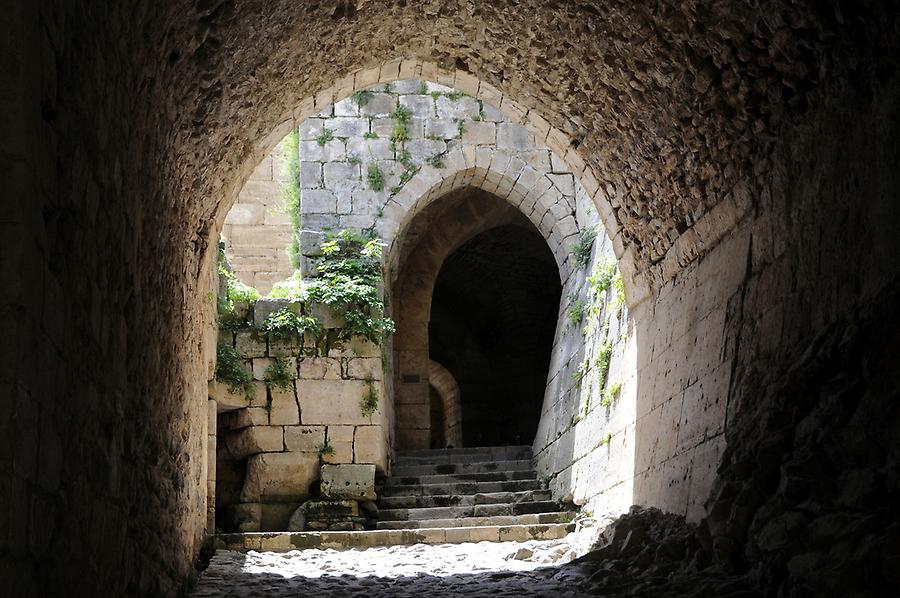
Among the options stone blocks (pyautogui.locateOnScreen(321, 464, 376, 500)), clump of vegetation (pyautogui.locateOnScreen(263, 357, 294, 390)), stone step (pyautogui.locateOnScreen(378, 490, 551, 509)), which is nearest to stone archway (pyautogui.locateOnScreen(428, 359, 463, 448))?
stone step (pyautogui.locateOnScreen(378, 490, 551, 509))

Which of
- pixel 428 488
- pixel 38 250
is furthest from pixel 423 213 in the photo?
pixel 38 250

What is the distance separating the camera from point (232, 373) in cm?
955

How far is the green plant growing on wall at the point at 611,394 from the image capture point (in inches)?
305

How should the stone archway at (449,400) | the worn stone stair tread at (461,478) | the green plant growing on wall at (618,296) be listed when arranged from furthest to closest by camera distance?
the stone archway at (449,400), the worn stone stair tread at (461,478), the green plant growing on wall at (618,296)

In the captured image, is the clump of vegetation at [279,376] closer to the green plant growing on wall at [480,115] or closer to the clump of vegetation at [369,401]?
the clump of vegetation at [369,401]

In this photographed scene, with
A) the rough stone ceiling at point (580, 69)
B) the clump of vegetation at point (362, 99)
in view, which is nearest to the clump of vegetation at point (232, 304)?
the clump of vegetation at point (362, 99)

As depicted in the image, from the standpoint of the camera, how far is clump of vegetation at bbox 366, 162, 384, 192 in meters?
11.3

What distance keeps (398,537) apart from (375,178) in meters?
4.64

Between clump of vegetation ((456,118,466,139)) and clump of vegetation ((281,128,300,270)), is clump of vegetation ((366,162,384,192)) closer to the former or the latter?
clump of vegetation ((281,128,300,270))

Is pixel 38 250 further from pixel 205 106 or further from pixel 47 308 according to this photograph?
pixel 205 106

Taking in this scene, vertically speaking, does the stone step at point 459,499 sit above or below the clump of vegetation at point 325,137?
below

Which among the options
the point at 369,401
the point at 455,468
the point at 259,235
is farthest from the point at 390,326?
the point at 259,235

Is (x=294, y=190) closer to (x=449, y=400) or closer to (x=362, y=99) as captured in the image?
(x=362, y=99)

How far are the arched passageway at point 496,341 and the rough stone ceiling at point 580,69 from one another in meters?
11.3
